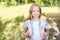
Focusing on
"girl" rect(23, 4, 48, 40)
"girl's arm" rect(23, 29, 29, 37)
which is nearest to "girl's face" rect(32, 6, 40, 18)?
"girl" rect(23, 4, 48, 40)

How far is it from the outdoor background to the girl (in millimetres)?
30

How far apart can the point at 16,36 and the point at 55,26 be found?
0.98 ft

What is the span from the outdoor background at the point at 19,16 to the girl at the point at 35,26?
3 centimetres

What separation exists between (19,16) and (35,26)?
138 mm

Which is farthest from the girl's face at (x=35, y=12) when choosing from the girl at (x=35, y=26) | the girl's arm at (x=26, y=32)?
the girl's arm at (x=26, y=32)

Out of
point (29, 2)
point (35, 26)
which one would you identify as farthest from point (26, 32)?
point (29, 2)

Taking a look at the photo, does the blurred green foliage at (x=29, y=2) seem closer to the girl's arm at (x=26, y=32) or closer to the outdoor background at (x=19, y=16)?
the outdoor background at (x=19, y=16)

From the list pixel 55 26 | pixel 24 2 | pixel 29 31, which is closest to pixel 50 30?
pixel 55 26

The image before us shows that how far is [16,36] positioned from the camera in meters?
1.16

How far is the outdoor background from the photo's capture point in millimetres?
1161

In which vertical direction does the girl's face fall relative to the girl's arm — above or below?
above

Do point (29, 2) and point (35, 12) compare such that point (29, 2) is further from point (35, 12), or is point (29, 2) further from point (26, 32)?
point (26, 32)

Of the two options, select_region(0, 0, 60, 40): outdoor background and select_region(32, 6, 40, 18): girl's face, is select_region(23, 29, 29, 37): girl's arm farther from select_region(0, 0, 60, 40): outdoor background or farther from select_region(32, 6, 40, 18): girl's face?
select_region(32, 6, 40, 18): girl's face

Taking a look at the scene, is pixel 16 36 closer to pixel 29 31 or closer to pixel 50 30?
pixel 29 31
